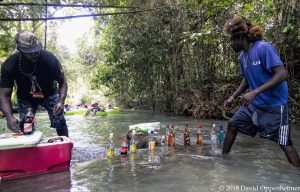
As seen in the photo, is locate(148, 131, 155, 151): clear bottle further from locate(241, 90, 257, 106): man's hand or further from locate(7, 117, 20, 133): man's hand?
locate(241, 90, 257, 106): man's hand

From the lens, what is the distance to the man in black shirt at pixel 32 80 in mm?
3973

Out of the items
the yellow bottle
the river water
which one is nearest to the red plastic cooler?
the river water

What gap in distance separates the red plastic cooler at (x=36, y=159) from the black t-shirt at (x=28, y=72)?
0.73 meters

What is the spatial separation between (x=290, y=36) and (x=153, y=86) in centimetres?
1079

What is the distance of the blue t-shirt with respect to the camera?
3.45 m

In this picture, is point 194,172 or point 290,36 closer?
point 194,172

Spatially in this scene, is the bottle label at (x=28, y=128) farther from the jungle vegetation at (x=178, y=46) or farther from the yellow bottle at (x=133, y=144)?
the jungle vegetation at (x=178, y=46)

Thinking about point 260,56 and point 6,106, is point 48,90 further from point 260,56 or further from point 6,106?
point 260,56

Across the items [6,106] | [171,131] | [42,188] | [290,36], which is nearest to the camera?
[42,188]

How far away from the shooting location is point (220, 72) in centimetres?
1376

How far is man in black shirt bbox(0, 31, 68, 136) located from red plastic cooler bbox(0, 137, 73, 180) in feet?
1.57

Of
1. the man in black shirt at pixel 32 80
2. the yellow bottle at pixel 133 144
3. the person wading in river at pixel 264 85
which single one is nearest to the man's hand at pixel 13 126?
the man in black shirt at pixel 32 80

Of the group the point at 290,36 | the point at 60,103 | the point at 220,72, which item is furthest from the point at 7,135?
the point at 220,72

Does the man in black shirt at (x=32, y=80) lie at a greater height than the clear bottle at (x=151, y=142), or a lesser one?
greater
